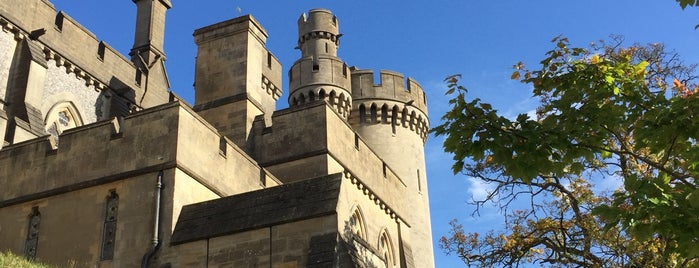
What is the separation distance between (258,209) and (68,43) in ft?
34.9

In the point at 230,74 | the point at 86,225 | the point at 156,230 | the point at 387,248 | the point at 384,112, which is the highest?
the point at 384,112

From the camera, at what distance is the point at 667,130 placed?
9117 millimetres

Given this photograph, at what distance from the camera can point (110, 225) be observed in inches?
576

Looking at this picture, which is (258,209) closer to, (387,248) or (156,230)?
(156,230)

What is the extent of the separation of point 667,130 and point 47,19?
17221mm

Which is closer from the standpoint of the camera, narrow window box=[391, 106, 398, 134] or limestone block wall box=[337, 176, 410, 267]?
limestone block wall box=[337, 176, 410, 267]

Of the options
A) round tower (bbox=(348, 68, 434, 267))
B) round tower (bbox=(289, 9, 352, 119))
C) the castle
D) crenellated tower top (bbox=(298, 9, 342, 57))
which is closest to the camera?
the castle

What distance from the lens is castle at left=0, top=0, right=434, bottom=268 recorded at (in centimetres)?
1371

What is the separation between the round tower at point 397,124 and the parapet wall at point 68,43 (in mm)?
12826

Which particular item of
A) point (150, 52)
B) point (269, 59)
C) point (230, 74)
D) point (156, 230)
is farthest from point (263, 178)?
point (150, 52)

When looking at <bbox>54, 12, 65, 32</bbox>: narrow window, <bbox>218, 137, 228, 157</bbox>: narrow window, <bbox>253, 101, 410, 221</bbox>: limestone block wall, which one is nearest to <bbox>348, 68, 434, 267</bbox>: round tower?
<bbox>253, 101, 410, 221</bbox>: limestone block wall

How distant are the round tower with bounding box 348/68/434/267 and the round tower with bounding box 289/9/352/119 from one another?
802 mm

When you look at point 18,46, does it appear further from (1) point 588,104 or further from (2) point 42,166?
(1) point 588,104

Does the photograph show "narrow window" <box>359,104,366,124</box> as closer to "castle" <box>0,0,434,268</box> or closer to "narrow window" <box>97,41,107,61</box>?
"castle" <box>0,0,434,268</box>
